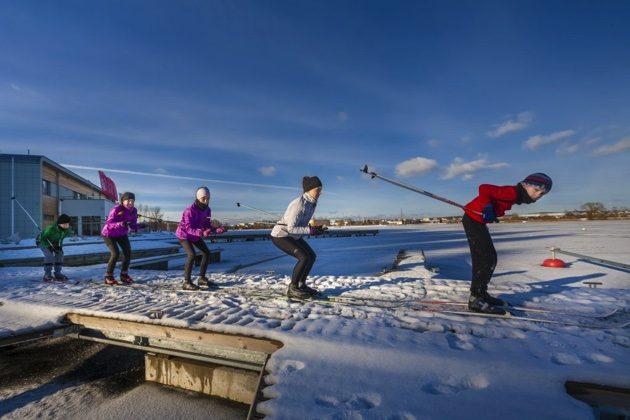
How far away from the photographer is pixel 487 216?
4.07 meters

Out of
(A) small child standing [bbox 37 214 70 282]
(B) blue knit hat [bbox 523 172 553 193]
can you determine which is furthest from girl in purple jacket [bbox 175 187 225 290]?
(B) blue knit hat [bbox 523 172 553 193]

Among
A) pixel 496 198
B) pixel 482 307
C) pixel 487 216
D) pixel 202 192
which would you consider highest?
pixel 202 192

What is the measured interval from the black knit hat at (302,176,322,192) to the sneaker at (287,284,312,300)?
1588mm

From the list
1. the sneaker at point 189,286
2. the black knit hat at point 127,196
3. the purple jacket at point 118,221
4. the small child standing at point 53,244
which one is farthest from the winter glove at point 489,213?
the small child standing at point 53,244

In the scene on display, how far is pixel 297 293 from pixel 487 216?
2952 millimetres

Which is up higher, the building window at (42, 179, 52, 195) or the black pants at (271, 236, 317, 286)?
the building window at (42, 179, 52, 195)

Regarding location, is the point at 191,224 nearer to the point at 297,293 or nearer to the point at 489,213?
the point at 297,293

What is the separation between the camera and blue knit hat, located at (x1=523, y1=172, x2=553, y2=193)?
3992mm

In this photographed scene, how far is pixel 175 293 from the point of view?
5.96m

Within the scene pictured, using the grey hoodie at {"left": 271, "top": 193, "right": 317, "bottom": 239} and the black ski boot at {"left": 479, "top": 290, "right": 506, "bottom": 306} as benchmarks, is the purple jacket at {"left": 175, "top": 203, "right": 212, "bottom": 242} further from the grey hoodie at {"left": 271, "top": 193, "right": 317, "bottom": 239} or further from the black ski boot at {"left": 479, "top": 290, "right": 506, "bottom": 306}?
the black ski boot at {"left": 479, "top": 290, "right": 506, "bottom": 306}

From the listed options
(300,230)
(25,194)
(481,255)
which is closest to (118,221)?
(300,230)

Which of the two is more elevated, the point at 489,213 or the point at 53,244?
the point at 489,213

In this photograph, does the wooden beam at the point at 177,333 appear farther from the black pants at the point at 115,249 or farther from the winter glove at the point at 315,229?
the black pants at the point at 115,249

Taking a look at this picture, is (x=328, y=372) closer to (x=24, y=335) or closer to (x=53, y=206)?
(x=24, y=335)
